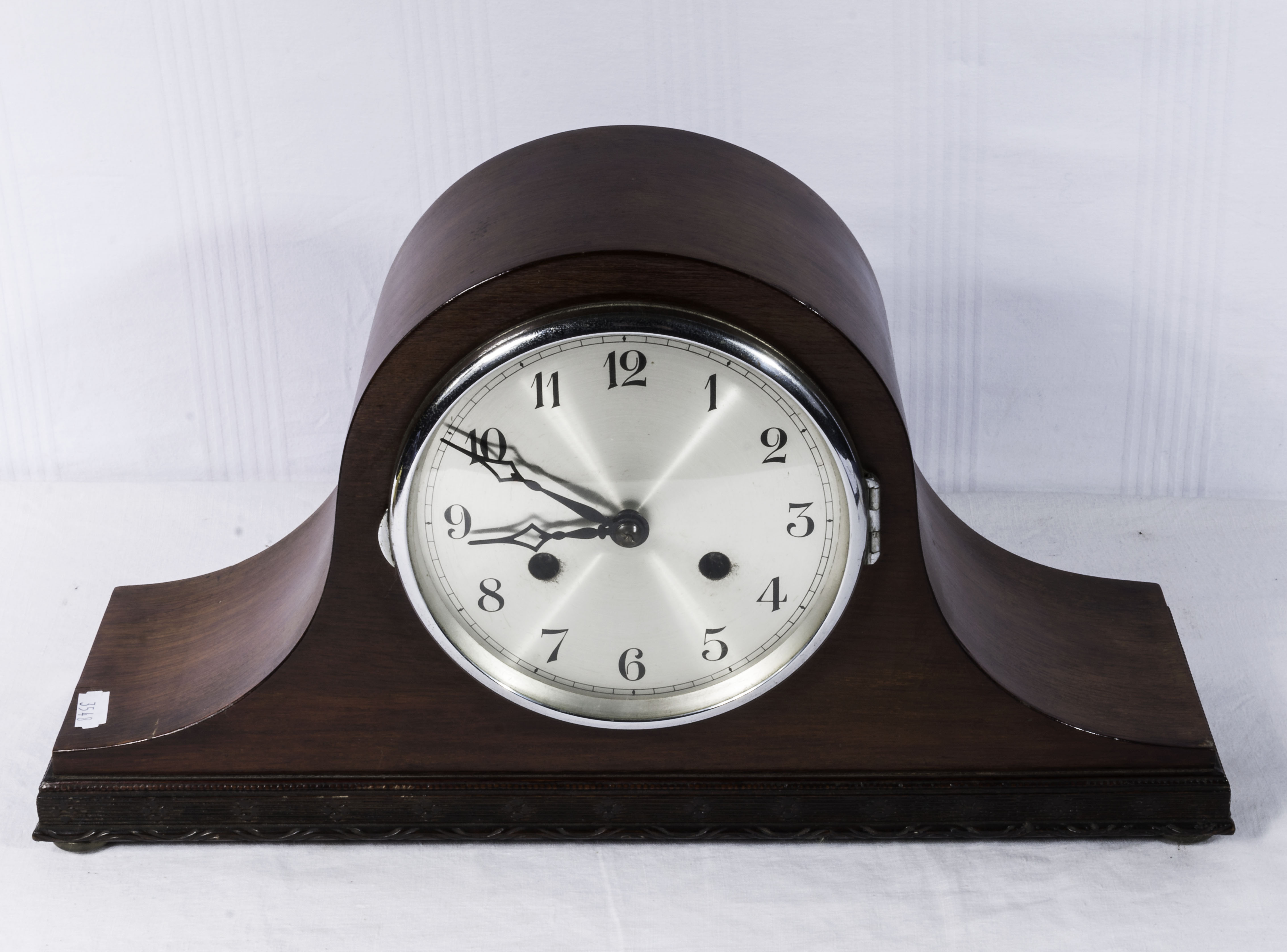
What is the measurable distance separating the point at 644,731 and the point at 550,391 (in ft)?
1.55

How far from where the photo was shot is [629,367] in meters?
2.00

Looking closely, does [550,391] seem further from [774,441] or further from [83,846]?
[83,846]

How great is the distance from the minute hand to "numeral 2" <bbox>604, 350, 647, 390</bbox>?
15 cm

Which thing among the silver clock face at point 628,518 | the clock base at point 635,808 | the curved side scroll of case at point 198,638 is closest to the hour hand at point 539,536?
the silver clock face at point 628,518

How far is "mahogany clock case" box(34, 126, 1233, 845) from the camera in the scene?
2.14m

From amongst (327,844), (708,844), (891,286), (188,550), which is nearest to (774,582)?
(708,844)

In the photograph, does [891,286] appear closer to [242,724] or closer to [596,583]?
[596,583]

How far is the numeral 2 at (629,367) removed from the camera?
1984 mm

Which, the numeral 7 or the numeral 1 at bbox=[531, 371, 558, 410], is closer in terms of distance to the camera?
the numeral 1 at bbox=[531, 371, 558, 410]

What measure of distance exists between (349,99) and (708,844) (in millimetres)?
1342

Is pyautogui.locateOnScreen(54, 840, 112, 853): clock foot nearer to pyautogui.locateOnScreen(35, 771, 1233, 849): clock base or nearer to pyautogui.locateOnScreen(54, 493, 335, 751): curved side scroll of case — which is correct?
pyautogui.locateOnScreen(35, 771, 1233, 849): clock base

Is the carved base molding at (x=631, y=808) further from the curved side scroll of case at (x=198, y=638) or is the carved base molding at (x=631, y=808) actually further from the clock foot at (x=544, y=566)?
the clock foot at (x=544, y=566)

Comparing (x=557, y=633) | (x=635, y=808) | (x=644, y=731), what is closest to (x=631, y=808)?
(x=635, y=808)

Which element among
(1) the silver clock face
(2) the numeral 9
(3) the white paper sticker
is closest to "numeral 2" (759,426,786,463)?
(1) the silver clock face
